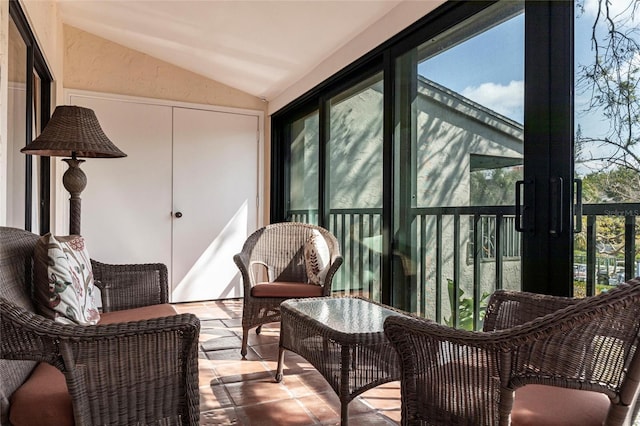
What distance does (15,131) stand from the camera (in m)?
2.51

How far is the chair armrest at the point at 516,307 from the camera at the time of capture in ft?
4.77

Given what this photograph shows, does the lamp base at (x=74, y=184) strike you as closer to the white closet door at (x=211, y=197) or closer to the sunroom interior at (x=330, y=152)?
the sunroom interior at (x=330, y=152)

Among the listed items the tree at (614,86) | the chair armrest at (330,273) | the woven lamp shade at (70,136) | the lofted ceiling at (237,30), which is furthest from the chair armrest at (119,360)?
the lofted ceiling at (237,30)

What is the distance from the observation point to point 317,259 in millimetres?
3105

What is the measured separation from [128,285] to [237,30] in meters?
2.23

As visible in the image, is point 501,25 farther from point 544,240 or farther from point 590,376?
point 590,376

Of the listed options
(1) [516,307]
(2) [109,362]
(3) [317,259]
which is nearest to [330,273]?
(3) [317,259]

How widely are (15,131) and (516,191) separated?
9.18ft

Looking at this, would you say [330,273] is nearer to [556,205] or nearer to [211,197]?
[556,205]

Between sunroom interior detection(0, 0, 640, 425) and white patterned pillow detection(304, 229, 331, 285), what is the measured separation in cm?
42

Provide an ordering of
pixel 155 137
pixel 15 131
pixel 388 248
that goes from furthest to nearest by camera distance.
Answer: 1. pixel 155 137
2. pixel 388 248
3. pixel 15 131

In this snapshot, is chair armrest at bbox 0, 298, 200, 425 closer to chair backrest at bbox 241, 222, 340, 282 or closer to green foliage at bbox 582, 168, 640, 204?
green foliage at bbox 582, 168, 640, 204

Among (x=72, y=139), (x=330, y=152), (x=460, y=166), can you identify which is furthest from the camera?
(x=330, y=152)

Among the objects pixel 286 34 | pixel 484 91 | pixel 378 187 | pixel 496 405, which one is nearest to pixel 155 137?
pixel 286 34
